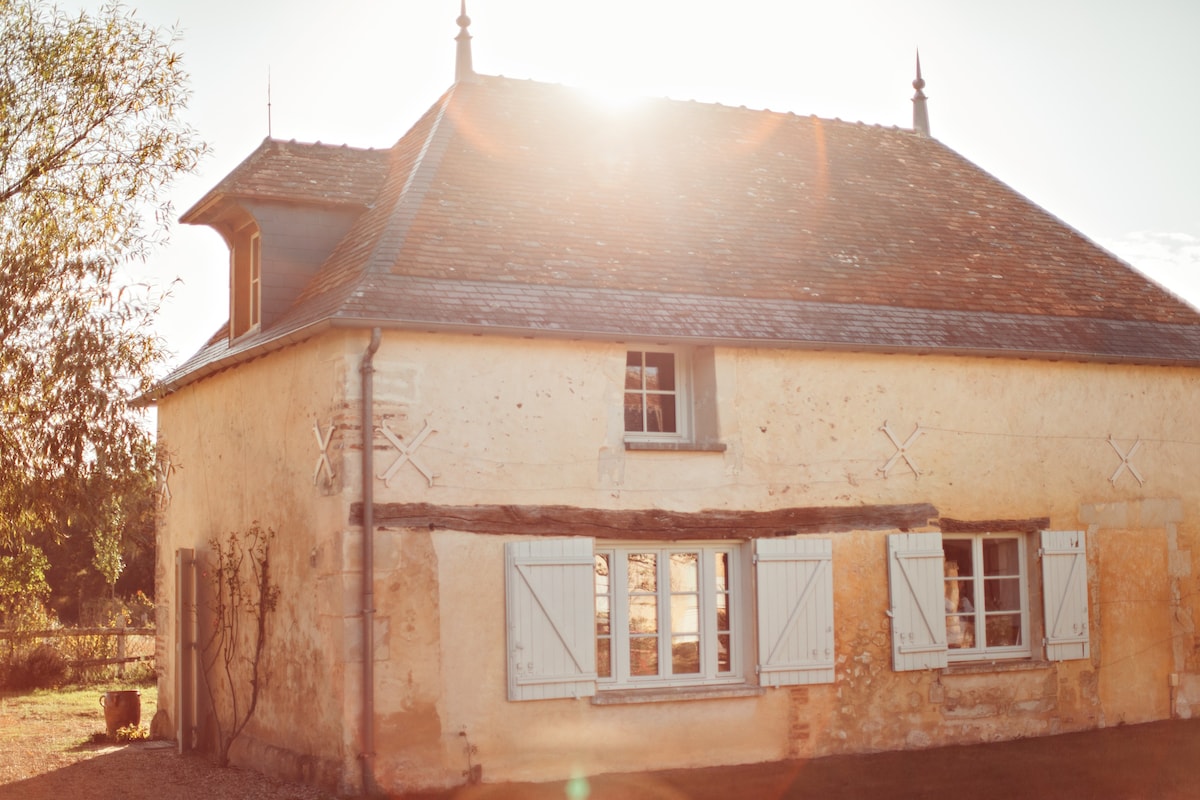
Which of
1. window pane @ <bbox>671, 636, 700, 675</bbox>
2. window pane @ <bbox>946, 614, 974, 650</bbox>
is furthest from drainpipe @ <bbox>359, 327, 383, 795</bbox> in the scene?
window pane @ <bbox>946, 614, 974, 650</bbox>

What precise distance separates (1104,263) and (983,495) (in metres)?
3.99

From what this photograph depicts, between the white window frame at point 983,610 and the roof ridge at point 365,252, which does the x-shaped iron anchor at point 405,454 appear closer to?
the roof ridge at point 365,252

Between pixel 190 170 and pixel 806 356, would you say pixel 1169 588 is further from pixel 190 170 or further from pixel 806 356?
pixel 190 170

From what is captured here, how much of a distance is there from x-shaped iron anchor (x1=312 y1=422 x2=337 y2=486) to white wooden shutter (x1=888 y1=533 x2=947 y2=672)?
198 inches

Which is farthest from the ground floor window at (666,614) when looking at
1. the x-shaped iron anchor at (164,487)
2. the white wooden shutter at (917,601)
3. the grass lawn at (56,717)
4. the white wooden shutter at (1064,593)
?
the x-shaped iron anchor at (164,487)

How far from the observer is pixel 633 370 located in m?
12.0

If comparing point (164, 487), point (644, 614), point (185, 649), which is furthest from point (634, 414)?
point (164, 487)

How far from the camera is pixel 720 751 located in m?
11.5

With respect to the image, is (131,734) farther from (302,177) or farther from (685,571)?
(685,571)

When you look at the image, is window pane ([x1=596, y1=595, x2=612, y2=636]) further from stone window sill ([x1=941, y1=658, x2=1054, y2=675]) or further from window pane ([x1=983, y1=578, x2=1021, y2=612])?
window pane ([x1=983, y1=578, x2=1021, y2=612])

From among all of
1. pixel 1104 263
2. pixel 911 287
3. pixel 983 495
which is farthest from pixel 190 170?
pixel 1104 263

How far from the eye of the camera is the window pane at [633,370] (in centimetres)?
1191

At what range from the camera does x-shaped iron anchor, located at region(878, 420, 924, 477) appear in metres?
12.5

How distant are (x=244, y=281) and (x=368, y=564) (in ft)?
14.1
